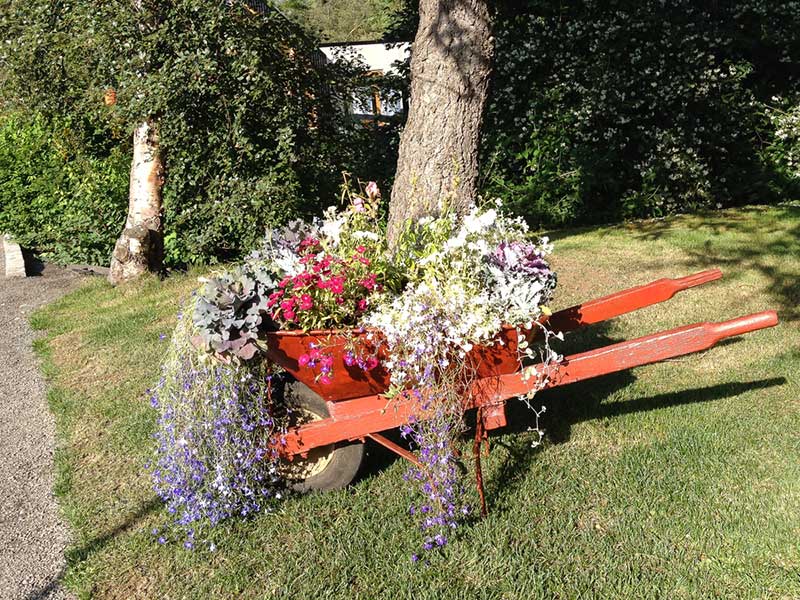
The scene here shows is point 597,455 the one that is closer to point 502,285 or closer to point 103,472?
point 502,285

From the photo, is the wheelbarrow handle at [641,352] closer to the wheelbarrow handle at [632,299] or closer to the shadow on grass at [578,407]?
the wheelbarrow handle at [632,299]

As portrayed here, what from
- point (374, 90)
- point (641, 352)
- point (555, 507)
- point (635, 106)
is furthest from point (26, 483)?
point (635, 106)

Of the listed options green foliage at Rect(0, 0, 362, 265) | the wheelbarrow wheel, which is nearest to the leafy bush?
green foliage at Rect(0, 0, 362, 265)

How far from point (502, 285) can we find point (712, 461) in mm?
1498

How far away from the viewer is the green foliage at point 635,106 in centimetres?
902

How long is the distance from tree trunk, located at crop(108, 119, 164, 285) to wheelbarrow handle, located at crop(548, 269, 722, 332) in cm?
522

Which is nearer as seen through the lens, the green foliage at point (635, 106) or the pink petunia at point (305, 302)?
the pink petunia at point (305, 302)

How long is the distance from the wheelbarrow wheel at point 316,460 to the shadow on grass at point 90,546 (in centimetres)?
→ 69

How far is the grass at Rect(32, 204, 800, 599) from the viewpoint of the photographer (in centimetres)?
287

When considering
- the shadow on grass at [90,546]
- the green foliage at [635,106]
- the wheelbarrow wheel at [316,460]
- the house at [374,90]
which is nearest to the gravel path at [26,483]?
the shadow on grass at [90,546]

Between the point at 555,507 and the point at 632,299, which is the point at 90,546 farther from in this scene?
the point at 632,299

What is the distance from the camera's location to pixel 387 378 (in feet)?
10.1

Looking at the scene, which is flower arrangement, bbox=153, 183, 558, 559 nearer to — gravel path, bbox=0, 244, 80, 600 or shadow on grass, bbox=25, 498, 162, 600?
shadow on grass, bbox=25, 498, 162, 600

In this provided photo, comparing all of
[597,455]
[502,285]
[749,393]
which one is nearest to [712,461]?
[597,455]
